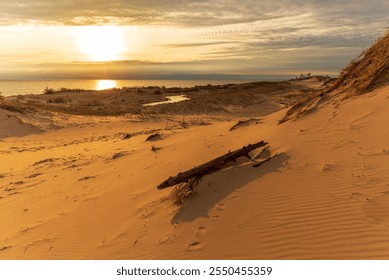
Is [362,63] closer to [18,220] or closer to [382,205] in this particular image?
[382,205]

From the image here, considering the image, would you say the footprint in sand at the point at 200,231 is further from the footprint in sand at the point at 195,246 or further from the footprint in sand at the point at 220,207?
the footprint in sand at the point at 220,207

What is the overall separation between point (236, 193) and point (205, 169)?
763 mm

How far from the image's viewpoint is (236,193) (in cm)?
520

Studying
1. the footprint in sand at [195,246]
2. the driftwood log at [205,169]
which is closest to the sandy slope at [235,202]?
the footprint in sand at [195,246]

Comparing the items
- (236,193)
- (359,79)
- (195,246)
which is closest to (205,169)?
(236,193)

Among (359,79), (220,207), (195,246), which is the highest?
(359,79)

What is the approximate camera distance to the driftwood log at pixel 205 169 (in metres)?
5.46

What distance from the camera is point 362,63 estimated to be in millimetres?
9742

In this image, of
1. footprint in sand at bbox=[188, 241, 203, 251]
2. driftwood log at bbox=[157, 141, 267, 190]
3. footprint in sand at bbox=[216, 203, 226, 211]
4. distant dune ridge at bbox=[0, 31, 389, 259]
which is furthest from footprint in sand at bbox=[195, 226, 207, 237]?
driftwood log at bbox=[157, 141, 267, 190]

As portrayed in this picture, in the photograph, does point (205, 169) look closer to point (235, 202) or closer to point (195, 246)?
point (235, 202)

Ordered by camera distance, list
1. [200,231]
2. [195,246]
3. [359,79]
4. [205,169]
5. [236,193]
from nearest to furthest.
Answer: [195,246]
[200,231]
[236,193]
[205,169]
[359,79]

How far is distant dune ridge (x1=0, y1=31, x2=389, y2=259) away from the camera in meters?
4.16
